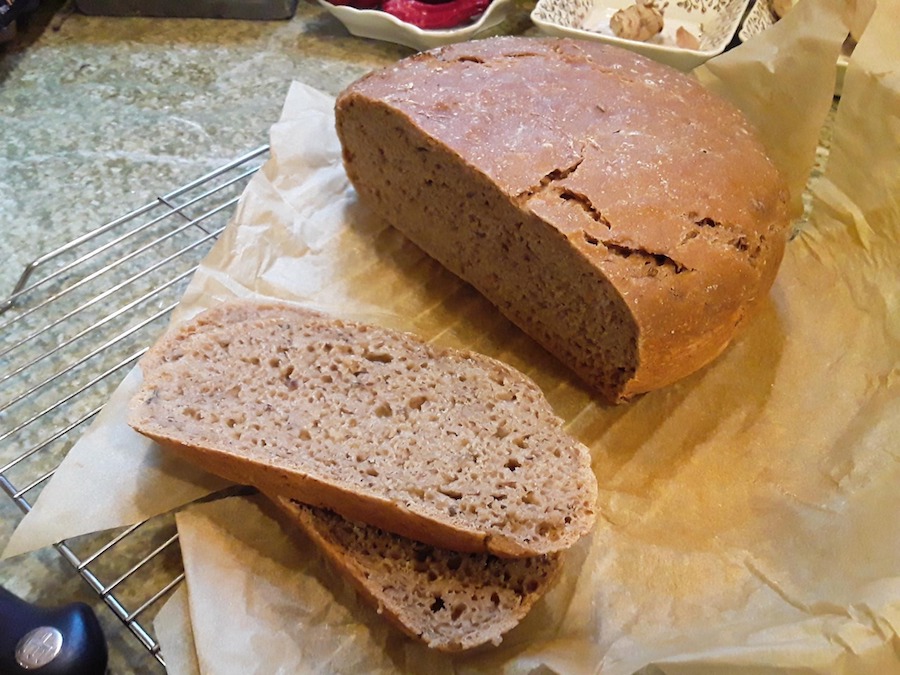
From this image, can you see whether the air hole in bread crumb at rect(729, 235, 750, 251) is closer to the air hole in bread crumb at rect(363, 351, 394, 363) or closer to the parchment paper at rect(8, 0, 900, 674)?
the parchment paper at rect(8, 0, 900, 674)

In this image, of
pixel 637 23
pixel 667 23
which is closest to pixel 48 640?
pixel 637 23

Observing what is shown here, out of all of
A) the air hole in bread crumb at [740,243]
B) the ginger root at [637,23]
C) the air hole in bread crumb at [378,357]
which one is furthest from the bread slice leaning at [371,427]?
the ginger root at [637,23]

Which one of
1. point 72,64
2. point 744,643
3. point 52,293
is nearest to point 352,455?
point 744,643

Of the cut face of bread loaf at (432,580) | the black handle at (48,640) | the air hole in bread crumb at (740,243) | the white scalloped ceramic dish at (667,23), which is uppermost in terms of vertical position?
the white scalloped ceramic dish at (667,23)

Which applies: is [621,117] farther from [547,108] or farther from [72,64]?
[72,64]

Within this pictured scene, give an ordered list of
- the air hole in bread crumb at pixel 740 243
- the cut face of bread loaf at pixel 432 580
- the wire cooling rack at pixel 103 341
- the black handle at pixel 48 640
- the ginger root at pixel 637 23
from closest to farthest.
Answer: the black handle at pixel 48 640 < the cut face of bread loaf at pixel 432 580 < the wire cooling rack at pixel 103 341 < the air hole in bread crumb at pixel 740 243 < the ginger root at pixel 637 23

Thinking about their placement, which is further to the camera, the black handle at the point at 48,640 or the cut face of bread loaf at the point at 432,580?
the cut face of bread loaf at the point at 432,580

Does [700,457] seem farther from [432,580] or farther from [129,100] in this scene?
[129,100]

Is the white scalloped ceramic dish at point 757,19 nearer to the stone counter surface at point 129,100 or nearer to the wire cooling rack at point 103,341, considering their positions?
the stone counter surface at point 129,100
